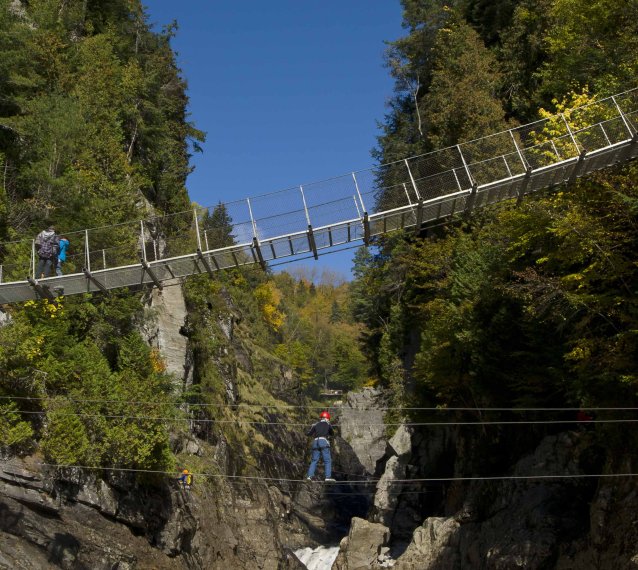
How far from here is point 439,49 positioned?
38.1m

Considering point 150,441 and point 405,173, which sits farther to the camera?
point 150,441

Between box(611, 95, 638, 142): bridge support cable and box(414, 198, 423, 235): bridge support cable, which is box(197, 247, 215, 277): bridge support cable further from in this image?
box(611, 95, 638, 142): bridge support cable

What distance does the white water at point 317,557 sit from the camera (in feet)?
118

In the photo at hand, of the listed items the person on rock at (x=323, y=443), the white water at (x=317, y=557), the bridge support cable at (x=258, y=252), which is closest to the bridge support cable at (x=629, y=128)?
the bridge support cable at (x=258, y=252)

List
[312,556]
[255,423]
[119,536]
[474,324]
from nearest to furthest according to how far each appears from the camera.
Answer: [119,536] → [474,324] → [312,556] → [255,423]

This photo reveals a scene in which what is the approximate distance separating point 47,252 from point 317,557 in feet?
87.2

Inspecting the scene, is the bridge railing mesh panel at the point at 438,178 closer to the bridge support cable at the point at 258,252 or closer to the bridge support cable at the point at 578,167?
the bridge support cable at the point at 578,167

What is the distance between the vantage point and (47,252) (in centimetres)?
1619

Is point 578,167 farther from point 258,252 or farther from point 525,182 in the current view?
point 258,252

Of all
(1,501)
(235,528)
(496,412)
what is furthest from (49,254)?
(235,528)

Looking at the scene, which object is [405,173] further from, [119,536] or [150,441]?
[119,536]

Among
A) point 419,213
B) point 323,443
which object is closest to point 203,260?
point 419,213

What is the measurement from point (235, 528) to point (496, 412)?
1281cm

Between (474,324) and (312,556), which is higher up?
(474,324)
